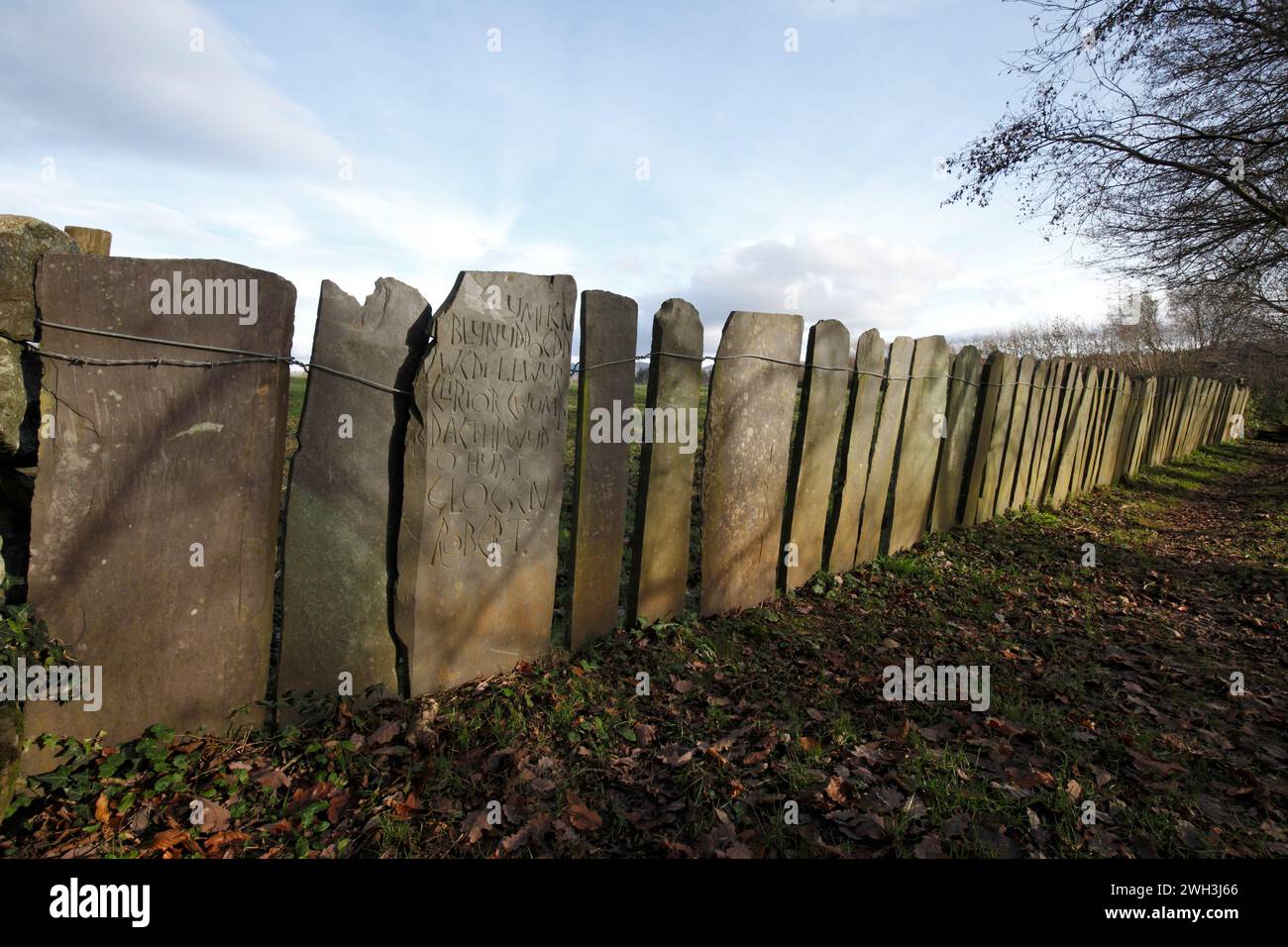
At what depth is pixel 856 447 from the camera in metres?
5.21

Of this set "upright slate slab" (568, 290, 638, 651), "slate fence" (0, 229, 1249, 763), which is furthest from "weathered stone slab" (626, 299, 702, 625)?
"upright slate slab" (568, 290, 638, 651)

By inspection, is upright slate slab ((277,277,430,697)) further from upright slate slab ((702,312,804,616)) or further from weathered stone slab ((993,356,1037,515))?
weathered stone slab ((993,356,1037,515))

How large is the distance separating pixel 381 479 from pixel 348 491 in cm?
15

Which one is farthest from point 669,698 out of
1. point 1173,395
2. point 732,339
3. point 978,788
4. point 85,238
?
point 1173,395

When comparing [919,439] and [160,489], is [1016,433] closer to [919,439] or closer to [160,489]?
[919,439]

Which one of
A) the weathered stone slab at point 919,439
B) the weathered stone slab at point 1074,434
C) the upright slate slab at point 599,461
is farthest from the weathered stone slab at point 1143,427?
the upright slate slab at point 599,461

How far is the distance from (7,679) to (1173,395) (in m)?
18.7

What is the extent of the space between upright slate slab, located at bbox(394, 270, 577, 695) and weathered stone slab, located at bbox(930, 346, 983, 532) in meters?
4.51

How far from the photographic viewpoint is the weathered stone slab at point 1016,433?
7.57 meters

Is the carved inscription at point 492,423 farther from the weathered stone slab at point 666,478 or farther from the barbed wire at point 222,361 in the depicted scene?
the weathered stone slab at point 666,478

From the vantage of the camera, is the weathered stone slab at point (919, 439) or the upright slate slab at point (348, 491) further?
the weathered stone slab at point (919, 439)

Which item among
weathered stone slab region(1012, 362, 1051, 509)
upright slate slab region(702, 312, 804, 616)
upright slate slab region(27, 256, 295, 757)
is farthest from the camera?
weathered stone slab region(1012, 362, 1051, 509)

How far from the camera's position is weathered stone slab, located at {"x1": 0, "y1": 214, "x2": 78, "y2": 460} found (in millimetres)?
2221

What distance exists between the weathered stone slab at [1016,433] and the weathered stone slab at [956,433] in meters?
0.99
